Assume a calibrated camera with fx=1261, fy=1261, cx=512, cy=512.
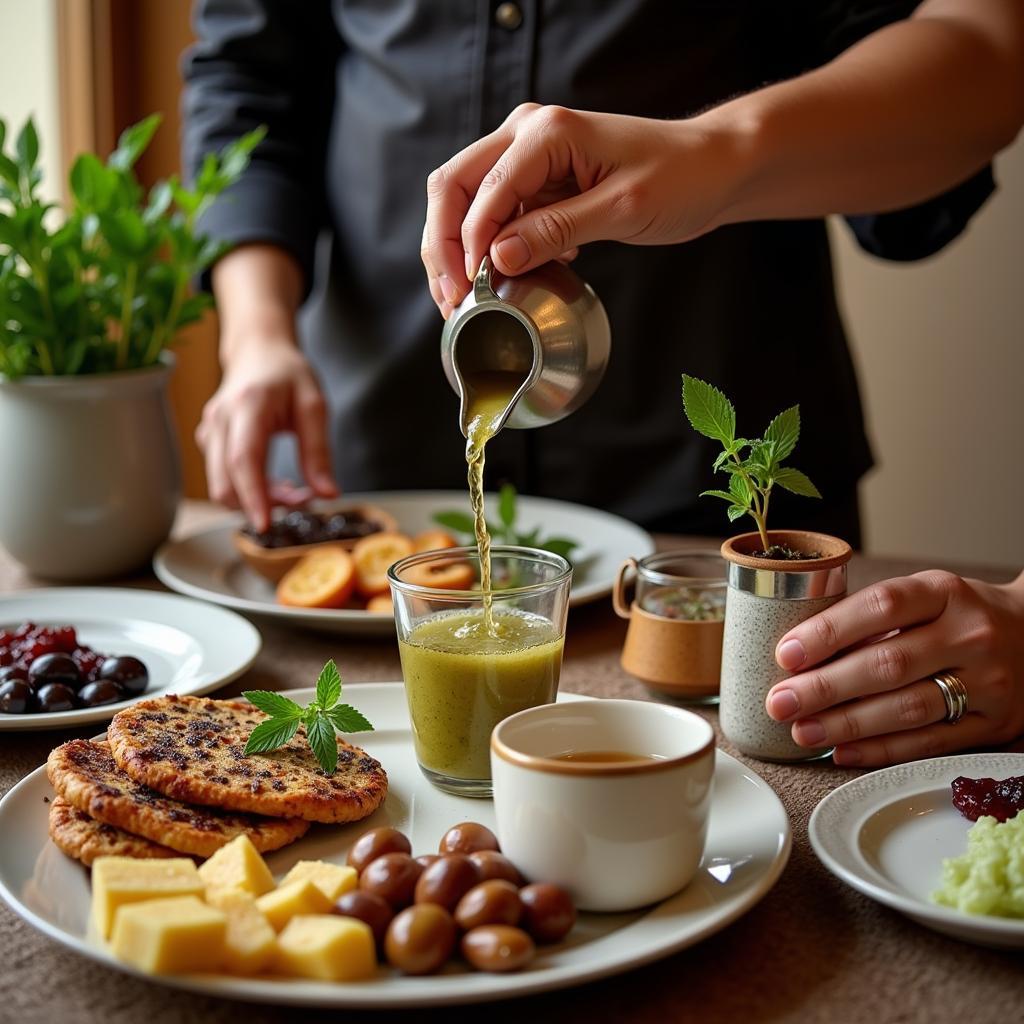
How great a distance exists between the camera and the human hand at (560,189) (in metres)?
1.31

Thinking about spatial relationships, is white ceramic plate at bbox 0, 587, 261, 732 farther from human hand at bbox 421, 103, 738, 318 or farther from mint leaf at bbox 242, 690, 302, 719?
human hand at bbox 421, 103, 738, 318

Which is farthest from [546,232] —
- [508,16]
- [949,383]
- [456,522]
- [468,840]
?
[949,383]

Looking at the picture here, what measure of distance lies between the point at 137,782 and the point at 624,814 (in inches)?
19.2

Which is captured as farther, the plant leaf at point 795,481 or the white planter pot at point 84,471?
the white planter pot at point 84,471

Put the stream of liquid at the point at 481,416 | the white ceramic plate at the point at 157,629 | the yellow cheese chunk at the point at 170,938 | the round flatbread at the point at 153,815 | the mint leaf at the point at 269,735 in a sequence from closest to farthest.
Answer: the yellow cheese chunk at the point at 170,938, the round flatbread at the point at 153,815, the mint leaf at the point at 269,735, the stream of liquid at the point at 481,416, the white ceramic plate at the point at 157,629

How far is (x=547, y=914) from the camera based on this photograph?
0.99 meters

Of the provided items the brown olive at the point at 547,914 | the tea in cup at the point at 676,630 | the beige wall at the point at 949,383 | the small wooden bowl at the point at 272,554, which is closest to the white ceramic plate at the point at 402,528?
the small wooden bowl at the point at 272,554

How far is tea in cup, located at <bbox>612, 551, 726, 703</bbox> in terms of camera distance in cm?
152

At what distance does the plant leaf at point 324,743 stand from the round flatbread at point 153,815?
0.26 ft

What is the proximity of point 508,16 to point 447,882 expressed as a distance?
162 centimetres

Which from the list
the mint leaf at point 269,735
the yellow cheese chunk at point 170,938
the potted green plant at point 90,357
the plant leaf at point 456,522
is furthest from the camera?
the plant leaf at point 456,522

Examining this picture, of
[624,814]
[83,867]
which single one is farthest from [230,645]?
[624,814]

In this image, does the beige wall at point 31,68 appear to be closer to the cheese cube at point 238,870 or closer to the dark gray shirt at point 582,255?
the dark gray shirt at point 582,255

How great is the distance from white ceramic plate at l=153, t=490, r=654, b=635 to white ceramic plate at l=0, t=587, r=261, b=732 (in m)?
0.07
